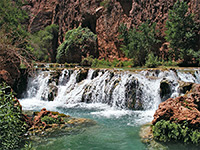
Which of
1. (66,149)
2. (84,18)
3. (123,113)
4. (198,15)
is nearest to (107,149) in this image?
(66,149)

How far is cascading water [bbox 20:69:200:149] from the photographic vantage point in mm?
8336

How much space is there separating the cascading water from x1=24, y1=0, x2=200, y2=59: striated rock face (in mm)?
10510

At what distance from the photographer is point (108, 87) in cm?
1146

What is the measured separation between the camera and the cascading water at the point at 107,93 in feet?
27.3

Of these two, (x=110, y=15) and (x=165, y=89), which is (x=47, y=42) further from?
(x=165, y=89)

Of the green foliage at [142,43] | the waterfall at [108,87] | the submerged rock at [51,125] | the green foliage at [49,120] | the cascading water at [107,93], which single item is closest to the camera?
the submerged rock at [51,125]

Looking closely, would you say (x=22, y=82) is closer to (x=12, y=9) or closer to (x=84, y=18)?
(x=12, y=9)

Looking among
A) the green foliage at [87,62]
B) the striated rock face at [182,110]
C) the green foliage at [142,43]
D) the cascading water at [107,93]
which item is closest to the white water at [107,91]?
the cascading water at [107,93]

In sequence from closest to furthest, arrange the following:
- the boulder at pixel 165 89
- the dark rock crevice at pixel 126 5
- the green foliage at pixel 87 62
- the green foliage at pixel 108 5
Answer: the boulder at pixel 165 89, the green foliage at pixel 87 62, the dark rock crevice at pixel 126 5, the green foliage at pixel 108 5

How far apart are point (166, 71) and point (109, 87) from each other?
14.4 feet

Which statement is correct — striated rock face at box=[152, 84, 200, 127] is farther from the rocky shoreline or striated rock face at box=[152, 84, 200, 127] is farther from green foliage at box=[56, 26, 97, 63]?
green foliage at box=[56, 26, 97, 63]

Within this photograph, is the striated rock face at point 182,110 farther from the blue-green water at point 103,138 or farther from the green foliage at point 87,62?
the green foliage at point 87,62

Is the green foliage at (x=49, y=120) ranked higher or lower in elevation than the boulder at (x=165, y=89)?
lower

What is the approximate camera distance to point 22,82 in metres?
14.5
